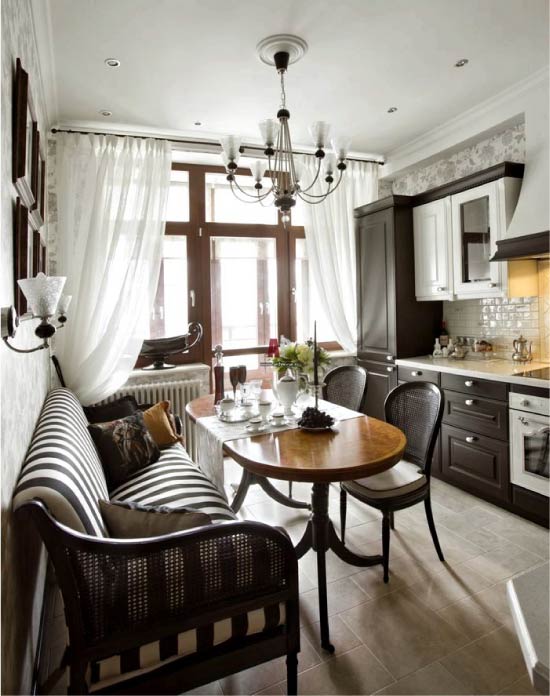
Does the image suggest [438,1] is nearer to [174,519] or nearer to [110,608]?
[174,519]

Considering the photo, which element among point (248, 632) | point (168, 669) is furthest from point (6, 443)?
point (248, 632)

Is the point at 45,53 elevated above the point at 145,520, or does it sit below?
above

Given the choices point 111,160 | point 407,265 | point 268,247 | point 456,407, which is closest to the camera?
point 456,407

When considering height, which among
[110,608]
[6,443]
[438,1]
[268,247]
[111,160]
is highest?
[438,1]

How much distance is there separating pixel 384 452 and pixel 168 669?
1.08 meters

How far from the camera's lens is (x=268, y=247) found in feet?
14.1

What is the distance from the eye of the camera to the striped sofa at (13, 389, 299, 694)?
1.19 m

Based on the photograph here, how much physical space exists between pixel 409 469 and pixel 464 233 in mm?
2007

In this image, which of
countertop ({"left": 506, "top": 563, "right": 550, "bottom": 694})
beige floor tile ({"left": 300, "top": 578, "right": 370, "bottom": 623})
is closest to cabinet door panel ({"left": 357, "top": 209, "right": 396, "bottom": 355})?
beige floor tile ({"left": 300, "top": 578, "right": 370, "bottom": 623})

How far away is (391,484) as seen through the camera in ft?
7.32

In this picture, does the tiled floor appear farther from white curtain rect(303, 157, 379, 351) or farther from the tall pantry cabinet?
white curtain rect(303, 157, 379, 351)

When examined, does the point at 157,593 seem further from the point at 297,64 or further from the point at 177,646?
the point at 297,64

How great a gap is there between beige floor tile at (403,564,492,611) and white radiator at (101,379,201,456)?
2.12 m

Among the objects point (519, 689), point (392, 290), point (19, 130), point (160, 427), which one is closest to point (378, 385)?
point (392, 290)
